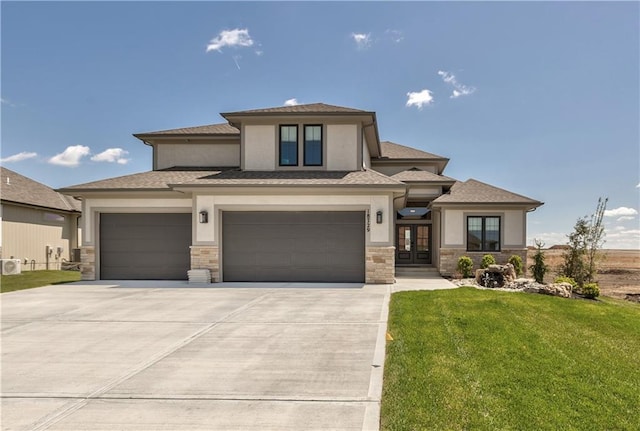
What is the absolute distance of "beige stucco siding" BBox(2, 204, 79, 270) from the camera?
20.4 m

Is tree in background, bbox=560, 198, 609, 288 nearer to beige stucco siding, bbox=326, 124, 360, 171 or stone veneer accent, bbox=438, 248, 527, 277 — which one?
stone veneer accent, bbox=438, 248, 527, 277

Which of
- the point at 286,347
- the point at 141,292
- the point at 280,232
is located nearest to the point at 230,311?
the point at 286,347

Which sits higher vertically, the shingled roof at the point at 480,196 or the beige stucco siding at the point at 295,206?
the shingled roof at the point at 480,196

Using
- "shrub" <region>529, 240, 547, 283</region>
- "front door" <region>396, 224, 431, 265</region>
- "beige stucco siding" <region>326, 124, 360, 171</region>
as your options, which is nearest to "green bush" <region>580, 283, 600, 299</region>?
"shrub" <region>529, 240, 547, 283</region>

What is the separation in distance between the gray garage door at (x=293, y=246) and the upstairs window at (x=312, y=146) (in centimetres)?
246

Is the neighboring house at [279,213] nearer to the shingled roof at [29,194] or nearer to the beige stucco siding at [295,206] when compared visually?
the beige stucco siding at [295,206]

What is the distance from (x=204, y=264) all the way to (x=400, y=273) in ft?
28.7

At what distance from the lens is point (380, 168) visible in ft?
69.7

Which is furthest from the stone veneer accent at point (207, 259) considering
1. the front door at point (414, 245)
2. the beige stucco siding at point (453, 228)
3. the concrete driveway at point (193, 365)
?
the beige stucco siding at point (453, 228)

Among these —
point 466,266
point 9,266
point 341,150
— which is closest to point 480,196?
point 466,266

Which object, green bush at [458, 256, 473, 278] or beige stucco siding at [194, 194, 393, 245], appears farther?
green bush at [458, 256, 473, 278]

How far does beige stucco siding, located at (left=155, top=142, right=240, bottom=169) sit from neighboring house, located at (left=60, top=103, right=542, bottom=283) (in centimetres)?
14

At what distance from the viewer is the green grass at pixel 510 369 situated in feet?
12.6

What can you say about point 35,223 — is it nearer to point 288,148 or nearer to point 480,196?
point 288,148
